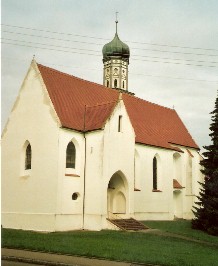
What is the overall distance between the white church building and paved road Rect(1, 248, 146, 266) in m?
10.7

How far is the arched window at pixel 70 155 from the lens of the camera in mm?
26886

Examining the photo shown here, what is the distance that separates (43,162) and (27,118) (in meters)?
3.96

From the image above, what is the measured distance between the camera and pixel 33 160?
2695 cm

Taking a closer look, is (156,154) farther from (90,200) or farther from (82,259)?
(82,259)

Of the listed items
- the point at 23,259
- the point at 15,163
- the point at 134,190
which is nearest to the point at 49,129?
the point at 15,163

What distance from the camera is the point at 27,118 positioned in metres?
28.2

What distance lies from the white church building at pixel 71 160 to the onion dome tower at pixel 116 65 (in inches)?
539

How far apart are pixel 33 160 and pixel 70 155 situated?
2.69m

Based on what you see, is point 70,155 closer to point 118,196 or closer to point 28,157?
point 28,157

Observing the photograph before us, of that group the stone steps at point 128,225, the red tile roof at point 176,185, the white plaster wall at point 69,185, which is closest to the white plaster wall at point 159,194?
the red tile roof at point 176,185

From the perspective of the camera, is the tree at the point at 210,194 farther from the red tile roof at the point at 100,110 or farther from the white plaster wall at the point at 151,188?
the red tile roof at the point at 100,110

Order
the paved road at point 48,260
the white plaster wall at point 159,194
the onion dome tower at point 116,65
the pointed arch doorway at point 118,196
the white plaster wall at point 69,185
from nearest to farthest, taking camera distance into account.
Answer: the paved road at point 48,260, the white plaster wall at point 69,185, the pointed arch doorway at point 118,196, the white plaster wall at point 159,194, the onion dome tower at point 116,65

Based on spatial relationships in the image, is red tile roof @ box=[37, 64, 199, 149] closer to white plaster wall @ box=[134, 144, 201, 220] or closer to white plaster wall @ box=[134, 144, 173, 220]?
white plaster wall @ box=[134, 144, 173, 220]

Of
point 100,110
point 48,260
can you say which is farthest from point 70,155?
point 48,260
